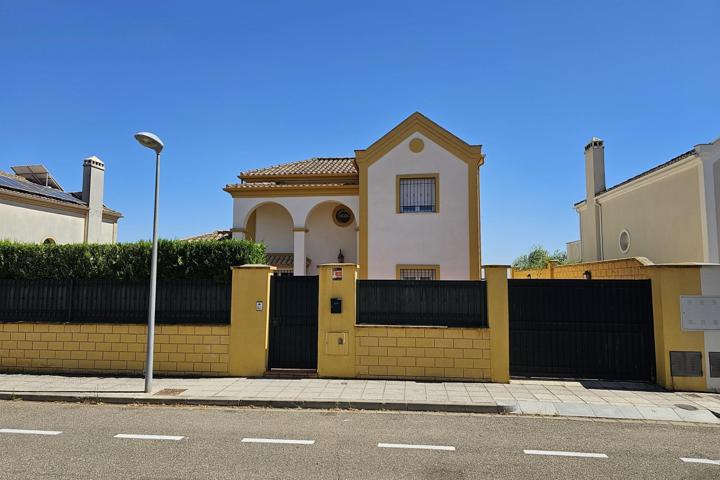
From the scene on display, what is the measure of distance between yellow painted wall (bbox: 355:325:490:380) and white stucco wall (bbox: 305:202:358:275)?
915 centimetres

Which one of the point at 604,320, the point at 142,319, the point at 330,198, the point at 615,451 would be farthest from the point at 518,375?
the point at 330,198

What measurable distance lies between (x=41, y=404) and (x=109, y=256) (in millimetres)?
3294

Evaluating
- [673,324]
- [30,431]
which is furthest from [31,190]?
[673,324]

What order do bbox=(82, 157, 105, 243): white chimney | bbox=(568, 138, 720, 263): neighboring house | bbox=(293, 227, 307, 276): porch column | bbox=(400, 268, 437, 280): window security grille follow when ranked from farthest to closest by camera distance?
bbox=(82, 157, 105, 243): white chimney < bbox=(293, 227, 307, 276): porch column < bbox=(400, 268, 437, 280): window security grille < bbox=(568, 138, 720, 263): neighboring house

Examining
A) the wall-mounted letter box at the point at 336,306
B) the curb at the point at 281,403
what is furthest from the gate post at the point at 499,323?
the wall-mounted letter box at the point at 336,306

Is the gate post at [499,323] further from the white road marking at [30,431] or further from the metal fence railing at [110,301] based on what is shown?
the white road marking at [30,431]

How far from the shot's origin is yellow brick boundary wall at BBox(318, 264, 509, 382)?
9031 millimetres

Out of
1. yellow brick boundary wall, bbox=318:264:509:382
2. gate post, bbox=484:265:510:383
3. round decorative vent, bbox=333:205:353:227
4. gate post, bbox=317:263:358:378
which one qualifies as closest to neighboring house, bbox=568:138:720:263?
gate post, bbox=484:265:510:383

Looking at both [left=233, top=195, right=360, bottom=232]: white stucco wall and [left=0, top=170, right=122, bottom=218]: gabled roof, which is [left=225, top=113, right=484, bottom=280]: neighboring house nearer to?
[left=233, top=195, right=360, bottom=232]: white stucco wall

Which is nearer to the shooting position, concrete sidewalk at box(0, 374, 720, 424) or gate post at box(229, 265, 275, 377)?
concrete sidewalk at box(0, 374, 720, 424)

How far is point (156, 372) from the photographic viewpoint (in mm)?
9594

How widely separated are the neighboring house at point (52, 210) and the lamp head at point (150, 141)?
1148cm

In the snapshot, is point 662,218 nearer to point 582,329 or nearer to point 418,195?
point 418,195

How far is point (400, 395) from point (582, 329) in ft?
13.2
